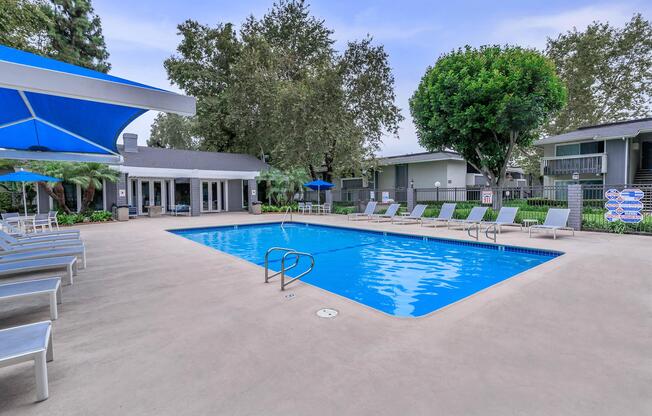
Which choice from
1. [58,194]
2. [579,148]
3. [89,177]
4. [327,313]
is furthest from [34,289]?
[579,148]

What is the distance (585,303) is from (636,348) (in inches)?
55.7

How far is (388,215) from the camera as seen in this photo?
17234mm

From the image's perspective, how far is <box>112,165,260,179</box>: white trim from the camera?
19.2 metres

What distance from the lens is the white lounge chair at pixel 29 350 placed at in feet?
7.88

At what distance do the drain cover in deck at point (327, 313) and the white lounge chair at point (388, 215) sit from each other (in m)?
13.1

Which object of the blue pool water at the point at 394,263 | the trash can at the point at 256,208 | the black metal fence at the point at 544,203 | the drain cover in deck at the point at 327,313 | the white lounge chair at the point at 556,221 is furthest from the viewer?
the trash can at the point at 256,208

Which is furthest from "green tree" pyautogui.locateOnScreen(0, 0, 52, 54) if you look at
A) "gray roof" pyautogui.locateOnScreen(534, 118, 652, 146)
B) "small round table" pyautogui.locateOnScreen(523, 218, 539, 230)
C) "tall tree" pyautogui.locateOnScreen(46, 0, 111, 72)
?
"gray roof" pyautogui.locateOnScreen(534, 118, 652, 146)

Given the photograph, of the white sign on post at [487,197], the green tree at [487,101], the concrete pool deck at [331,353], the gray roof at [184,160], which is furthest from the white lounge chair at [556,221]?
the gray roof at [184,160]

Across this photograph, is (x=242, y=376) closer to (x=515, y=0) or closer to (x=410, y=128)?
(x=515, y=0)

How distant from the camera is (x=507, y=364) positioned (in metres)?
3.01

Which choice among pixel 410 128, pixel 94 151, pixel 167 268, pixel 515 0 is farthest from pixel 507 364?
pixel 410 128

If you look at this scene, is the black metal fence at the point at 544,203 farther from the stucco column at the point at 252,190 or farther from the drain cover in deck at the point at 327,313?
the drain cover in deck at the point at 327,313

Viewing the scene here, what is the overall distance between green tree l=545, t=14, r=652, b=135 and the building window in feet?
10.4

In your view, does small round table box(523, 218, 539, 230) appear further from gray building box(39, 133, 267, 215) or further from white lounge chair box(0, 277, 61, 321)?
gray building box(39, 133, 267, 215)
